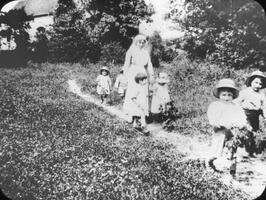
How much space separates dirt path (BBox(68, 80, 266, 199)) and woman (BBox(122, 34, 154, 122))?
0.48 m

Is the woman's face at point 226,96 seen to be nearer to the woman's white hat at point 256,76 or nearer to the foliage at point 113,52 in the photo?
the woman's white hat at point 256,76

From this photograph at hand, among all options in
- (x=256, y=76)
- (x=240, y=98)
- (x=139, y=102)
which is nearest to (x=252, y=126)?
(x=240, y=98)

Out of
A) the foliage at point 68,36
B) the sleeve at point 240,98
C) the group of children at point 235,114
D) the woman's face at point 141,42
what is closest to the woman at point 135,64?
the woman's face at point 141,42

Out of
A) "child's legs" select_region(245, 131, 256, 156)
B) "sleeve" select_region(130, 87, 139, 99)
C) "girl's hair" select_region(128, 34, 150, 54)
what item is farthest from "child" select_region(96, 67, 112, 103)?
"child's legs" select_region(245, 131, 256, 156)

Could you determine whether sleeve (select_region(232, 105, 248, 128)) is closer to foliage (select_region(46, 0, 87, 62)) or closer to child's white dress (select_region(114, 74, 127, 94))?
child's white dress (select_region(114, 74, 127, 94))

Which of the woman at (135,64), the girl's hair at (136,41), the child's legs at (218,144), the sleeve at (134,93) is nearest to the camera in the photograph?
the child's legs at (218,144)

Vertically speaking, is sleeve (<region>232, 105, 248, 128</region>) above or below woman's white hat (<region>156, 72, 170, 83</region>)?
below

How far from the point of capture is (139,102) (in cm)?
917

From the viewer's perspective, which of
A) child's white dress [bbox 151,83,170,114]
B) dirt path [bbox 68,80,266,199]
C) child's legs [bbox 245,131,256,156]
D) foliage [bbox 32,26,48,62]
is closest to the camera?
dirt path [bbox 68,80,266,199]

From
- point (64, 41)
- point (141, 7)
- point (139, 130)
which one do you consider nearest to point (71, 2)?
point (64, 41)

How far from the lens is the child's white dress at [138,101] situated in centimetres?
891

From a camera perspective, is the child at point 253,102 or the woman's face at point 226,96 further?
the child at point 253,102

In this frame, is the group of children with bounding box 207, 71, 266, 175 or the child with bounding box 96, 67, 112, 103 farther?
the child with bounding box 96, 67, 112, 103

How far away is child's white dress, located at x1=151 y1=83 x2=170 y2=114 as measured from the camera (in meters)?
9.13
